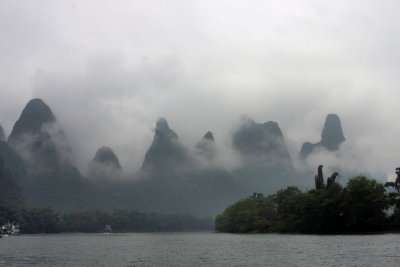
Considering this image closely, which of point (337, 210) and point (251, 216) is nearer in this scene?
point (337, 210)

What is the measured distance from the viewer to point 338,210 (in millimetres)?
83375

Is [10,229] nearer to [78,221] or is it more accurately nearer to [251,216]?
[78,221]

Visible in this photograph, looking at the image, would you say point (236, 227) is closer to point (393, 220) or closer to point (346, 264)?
point (393, 220)

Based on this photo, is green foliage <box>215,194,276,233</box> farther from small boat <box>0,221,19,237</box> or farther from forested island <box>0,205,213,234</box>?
small boat <box>0,221,19,237</box>

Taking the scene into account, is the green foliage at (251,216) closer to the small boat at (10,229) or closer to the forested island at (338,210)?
the forested island at (338,210)

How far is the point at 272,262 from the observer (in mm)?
32594

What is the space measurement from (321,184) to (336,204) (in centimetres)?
1732

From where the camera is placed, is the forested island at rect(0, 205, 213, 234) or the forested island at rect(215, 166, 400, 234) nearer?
the forested island at rect(215, 166, 400, 234)

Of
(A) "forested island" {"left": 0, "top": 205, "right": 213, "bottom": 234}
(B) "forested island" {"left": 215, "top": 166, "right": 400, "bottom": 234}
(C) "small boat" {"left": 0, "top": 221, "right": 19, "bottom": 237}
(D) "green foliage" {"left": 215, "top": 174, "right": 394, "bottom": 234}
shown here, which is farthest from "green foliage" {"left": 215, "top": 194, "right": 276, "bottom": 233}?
(C) "small boat" {"left": 0, "top": 221, "right": 19, "bottom": 237}

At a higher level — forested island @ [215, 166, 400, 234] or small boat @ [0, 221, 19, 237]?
forested island @ [215, 166, 400, 234]

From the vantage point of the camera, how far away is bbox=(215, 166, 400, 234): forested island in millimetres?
74625

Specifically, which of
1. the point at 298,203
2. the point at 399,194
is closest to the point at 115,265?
the point at 399,194

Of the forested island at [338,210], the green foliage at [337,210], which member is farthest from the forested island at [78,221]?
the green foliage at [337,210]

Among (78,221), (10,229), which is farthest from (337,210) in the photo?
(78,221)
